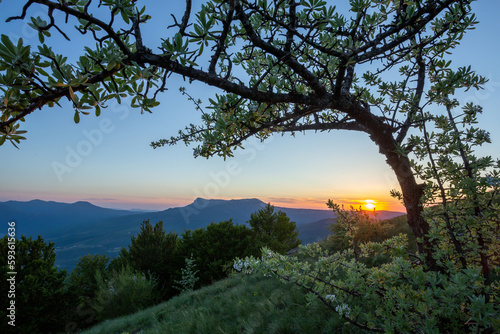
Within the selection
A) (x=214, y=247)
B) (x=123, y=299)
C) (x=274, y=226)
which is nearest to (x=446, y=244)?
(x=123, y=299)

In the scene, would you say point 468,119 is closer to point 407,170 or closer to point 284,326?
point 407,170

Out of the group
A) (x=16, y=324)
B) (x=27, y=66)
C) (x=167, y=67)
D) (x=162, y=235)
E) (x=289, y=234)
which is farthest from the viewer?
(x=289, y=234)

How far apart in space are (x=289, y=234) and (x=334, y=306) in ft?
82.7

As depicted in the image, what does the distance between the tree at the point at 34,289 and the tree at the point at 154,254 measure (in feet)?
25.9

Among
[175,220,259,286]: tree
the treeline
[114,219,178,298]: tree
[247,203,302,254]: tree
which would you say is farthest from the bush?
[247,203,302,254]: tree

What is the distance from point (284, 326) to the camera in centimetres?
363

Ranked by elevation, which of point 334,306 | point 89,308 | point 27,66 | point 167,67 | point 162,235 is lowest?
point 89,308

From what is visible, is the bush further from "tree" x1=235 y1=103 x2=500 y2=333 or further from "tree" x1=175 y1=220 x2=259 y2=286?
"tree" x1=235 y1=103 x2=500 y2=333

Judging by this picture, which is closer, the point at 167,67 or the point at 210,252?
the point at 167,67

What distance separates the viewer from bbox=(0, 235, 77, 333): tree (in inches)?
455

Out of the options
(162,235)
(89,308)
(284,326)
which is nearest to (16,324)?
(89,308)

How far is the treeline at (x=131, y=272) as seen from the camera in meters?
12.2

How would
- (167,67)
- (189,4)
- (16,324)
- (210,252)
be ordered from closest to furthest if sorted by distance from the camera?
(167,67) → (189,4) → (16,324) → (210,252)

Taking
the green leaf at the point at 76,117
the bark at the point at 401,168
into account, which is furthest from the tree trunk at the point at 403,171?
the green leaf at the point at 76,117
